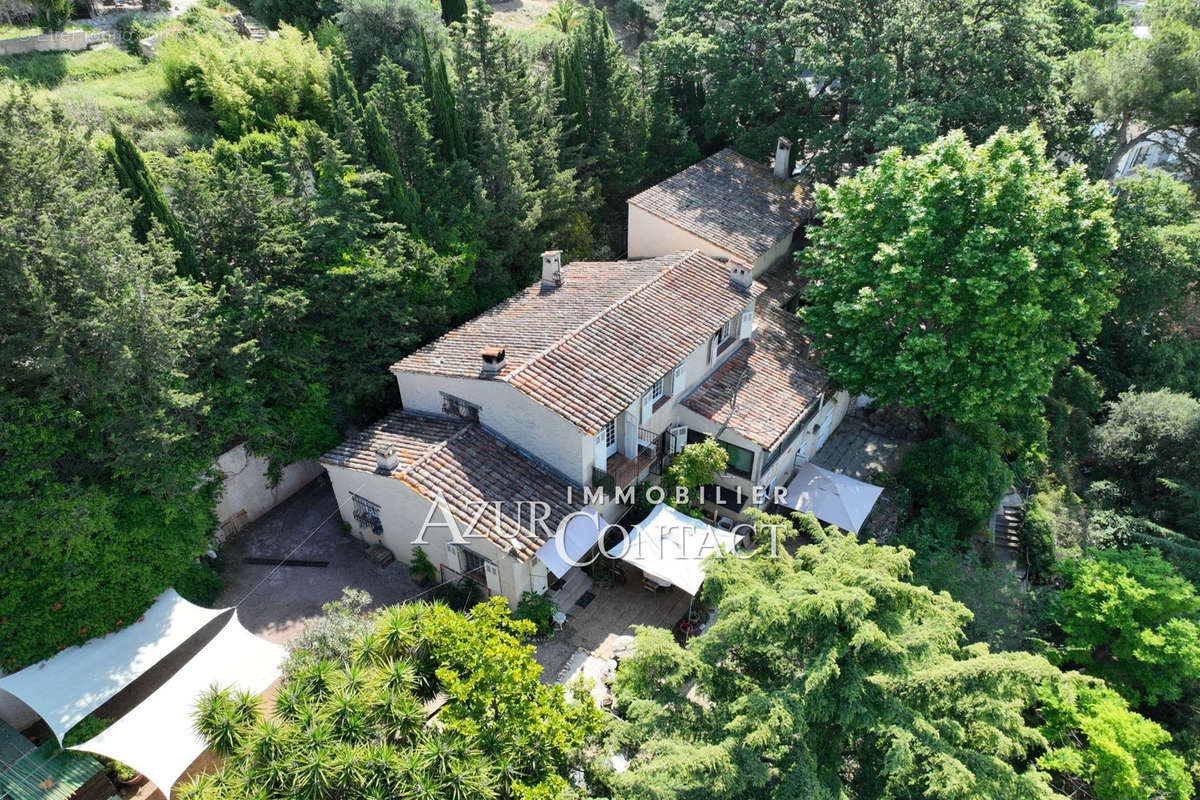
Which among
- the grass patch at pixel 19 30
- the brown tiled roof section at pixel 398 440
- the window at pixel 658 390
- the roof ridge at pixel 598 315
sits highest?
the grass patch at pixel 19 30

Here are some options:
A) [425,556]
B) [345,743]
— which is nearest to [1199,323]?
[425,556]

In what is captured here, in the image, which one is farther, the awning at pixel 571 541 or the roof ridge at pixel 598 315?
the roof ridge at pixel 598 315

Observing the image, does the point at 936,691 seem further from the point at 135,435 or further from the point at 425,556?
the point at 135,435

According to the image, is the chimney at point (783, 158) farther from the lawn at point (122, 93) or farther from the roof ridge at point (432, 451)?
the lawn at point (122, 93)

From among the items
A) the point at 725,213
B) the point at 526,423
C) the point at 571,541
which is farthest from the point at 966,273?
the point at 571,541

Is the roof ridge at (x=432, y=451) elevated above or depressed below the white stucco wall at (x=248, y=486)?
above

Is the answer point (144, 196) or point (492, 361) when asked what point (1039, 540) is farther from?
point (144, 196)

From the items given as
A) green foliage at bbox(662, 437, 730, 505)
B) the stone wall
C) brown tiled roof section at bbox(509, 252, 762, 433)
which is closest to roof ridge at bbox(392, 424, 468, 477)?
brown tiled roof section at bbox(509, 252, 762, 433)

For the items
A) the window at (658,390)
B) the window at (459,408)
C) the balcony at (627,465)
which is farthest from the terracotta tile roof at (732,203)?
the window at (459,408)
